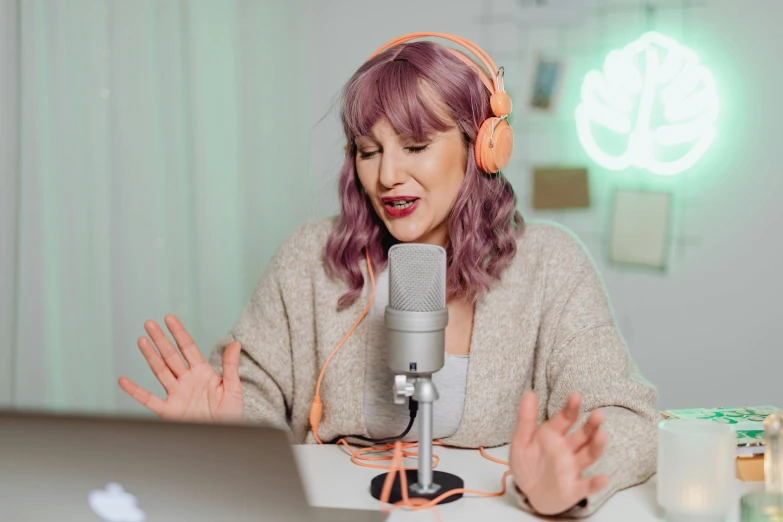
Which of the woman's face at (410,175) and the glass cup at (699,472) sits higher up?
the woman's face at (410,175)

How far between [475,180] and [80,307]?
1174mm

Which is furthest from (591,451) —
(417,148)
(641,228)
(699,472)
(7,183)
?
(641,228)

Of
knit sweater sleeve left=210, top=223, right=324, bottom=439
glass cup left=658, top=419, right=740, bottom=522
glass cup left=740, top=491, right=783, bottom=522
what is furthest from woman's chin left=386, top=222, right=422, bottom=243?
glass cup left=740, top=491, right=783, bottom=522

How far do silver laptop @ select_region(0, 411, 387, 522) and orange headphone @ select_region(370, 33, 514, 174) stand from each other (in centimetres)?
84

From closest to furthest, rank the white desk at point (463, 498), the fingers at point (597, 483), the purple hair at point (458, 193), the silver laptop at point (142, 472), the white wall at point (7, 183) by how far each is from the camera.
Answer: the silver laptop at point (142, 472) < the fingers at point (597, 483) < the white desk at point (463, 498) < the purple hair at point (458, 193) < the white wall at point (7, 183)

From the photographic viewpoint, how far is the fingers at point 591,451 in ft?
2.97

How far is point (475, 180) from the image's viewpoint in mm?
1424

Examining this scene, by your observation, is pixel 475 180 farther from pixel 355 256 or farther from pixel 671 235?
pixel 671 235

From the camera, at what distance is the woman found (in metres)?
1.28

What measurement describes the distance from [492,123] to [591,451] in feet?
2.10

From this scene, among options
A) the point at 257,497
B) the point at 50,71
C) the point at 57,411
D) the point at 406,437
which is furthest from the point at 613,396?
the point at 50,71

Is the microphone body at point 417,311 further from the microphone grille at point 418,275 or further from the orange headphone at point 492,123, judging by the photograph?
the orange headphone at point 492,123

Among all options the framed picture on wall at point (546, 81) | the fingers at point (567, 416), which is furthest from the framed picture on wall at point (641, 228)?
the fingers at point (567, 416)

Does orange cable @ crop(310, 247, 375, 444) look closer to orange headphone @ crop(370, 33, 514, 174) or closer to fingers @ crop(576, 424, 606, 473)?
orange headphone @ crop(370, 33, 514, 174)
